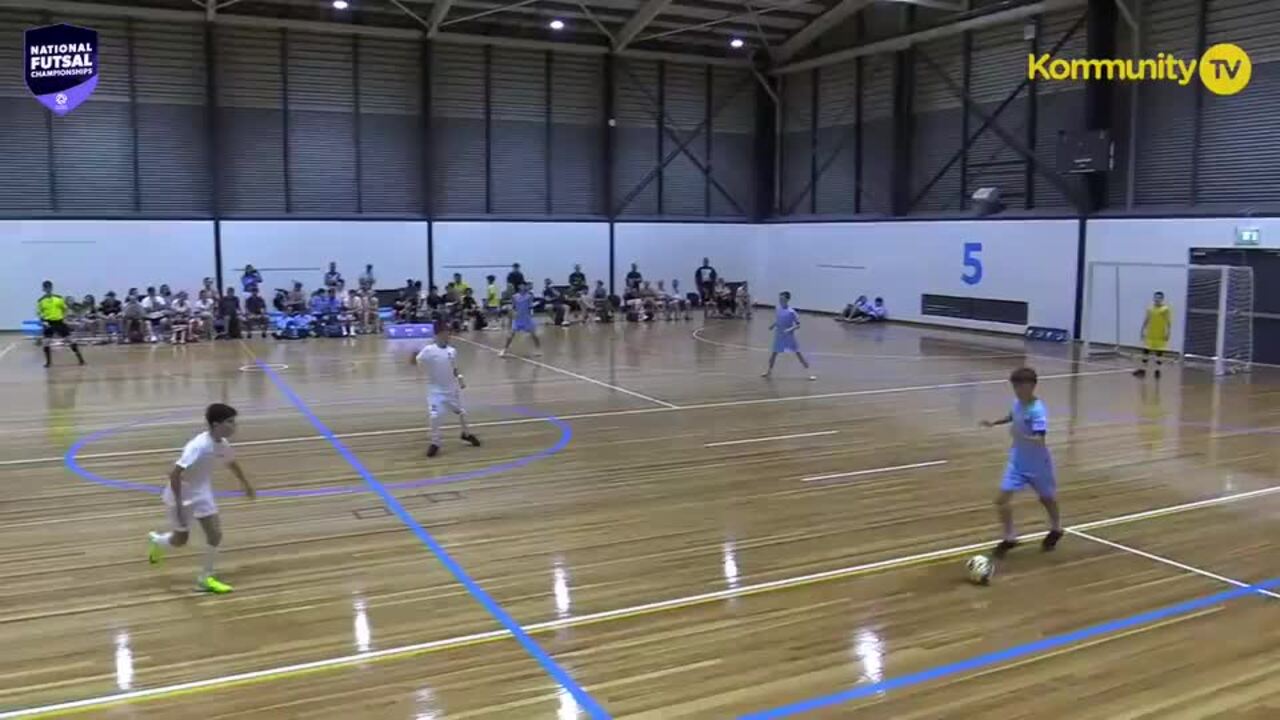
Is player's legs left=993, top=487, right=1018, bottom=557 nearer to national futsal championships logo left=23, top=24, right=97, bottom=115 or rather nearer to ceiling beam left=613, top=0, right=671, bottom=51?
national futsal championships logo left=23, top=24, right=97, bottom=115

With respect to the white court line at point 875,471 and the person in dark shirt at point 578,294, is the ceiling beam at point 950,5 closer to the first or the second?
the person in dark shirt at point 578,294

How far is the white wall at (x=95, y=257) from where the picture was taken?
26.0m

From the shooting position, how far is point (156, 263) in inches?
1075

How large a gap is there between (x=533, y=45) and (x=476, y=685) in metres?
28.1

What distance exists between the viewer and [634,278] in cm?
3225

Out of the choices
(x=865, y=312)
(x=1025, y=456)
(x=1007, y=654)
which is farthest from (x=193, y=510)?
(x=865, y=312)

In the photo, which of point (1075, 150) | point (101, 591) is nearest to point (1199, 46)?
point (1075, 150)

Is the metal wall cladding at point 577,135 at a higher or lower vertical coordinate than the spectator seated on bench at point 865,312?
higher

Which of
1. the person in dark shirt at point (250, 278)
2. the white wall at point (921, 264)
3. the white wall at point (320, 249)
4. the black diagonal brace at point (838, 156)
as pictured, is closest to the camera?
the white wall at point (921, 264)

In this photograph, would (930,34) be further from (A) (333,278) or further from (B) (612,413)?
(B) (612,413)

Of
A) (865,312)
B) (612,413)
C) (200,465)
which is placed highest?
(865,312)

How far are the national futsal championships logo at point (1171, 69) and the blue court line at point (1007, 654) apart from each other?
→ 17.8 metres

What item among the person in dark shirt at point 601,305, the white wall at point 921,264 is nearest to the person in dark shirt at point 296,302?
the person in dark shirt at point 601,305

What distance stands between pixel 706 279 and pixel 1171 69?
1555 cm
